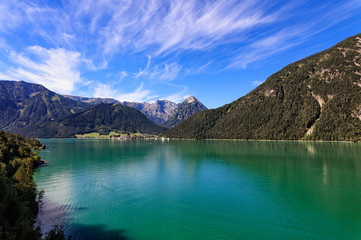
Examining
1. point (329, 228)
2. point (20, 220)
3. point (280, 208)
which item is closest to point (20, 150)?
point (20, 220)

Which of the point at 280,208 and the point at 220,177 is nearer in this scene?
the point at 280,208

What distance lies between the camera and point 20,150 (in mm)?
83875

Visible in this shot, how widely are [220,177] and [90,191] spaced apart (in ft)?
118

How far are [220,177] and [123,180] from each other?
28.9 meters

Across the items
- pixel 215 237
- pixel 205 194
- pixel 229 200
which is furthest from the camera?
pixel 205 194

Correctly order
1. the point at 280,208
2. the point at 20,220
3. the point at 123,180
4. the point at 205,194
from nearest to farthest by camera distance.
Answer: the point at 20,220 → the point at 280,208 → the point at 205,194 → the point at 123,180

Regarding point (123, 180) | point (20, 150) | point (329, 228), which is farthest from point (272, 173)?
point (20, 150)

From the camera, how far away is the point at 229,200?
128ft

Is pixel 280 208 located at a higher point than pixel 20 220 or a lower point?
lower

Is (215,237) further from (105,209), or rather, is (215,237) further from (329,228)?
(105,209)

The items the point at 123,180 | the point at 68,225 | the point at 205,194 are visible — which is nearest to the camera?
the point at 68,225

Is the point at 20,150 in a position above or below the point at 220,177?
above

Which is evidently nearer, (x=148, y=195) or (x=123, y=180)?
(x=148, y=195)

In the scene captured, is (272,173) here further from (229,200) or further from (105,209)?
(105,209)
